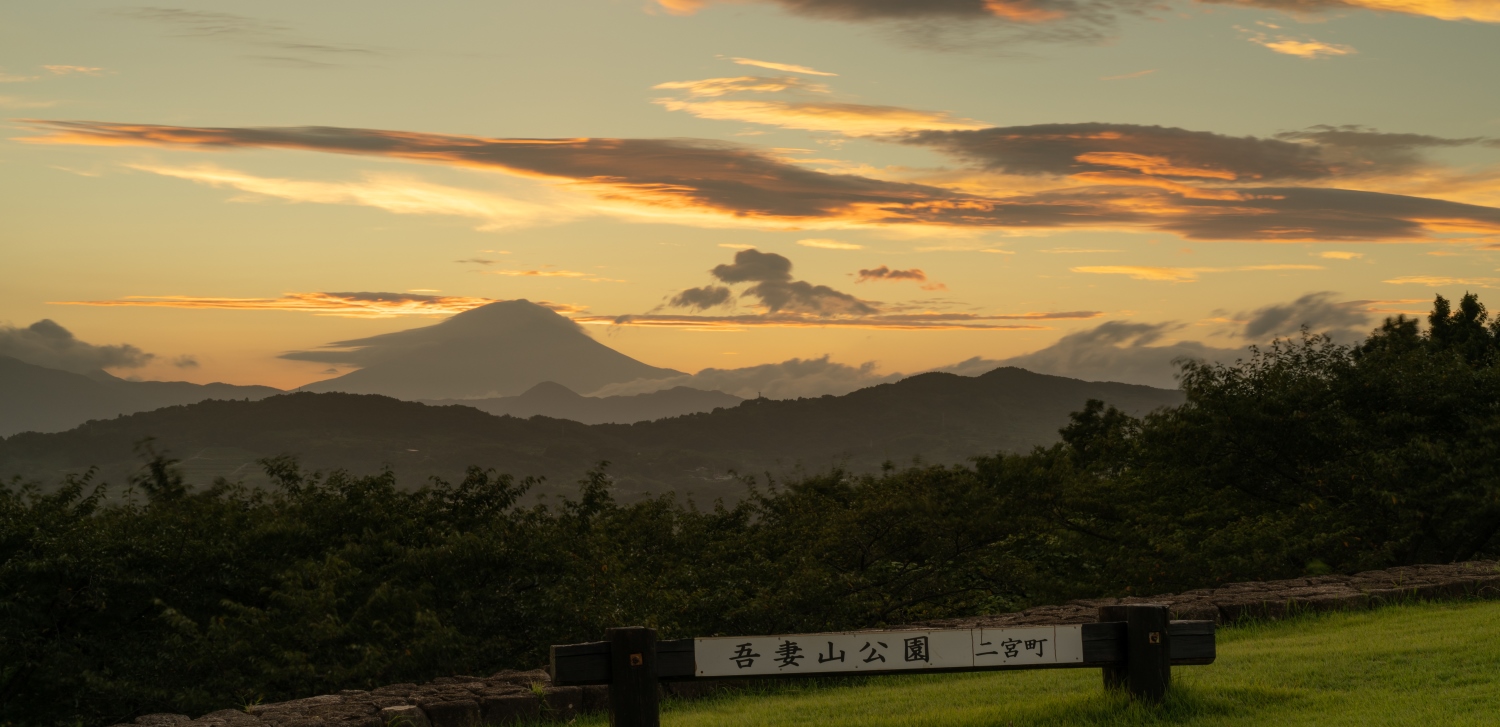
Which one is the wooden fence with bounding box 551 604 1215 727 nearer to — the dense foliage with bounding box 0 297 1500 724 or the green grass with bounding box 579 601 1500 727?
the green grass with bounding box 579 601 1500 727

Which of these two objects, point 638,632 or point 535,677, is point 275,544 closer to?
point 535,677

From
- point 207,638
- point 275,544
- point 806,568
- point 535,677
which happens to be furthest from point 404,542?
point 535,677

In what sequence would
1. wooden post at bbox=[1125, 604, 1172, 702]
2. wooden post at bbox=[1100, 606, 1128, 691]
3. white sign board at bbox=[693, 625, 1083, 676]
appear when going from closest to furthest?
1. white sign board at bbox=[693, 625, 1083, 676]
2. wooden post at bbox=[1125, 604, 1172, 702]
3. wooden post at bbox=[1100, 606, 1128, 691]

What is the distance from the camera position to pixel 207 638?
15656mm

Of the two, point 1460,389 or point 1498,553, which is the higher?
point 1460,389

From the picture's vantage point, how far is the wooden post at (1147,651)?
26.6ft

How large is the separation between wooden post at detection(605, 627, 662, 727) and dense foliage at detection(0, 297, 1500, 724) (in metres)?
8.32

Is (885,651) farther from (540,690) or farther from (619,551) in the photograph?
(619,551)

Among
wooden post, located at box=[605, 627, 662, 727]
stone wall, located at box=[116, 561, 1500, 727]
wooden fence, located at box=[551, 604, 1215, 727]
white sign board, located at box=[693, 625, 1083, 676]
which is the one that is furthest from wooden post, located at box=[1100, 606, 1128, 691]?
wooden post, located at box=[605, 627, 662, 727]

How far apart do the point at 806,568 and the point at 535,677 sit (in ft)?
24.3

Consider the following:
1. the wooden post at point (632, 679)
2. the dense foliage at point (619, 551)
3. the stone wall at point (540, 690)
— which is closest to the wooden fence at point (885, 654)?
the wooden post at point (632, 679)

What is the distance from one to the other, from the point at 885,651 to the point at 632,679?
1717 millimetres

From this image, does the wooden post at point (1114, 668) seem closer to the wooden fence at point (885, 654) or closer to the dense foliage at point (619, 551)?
the wooden fence at point (885, 654)

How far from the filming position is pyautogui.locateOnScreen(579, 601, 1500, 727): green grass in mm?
8297
